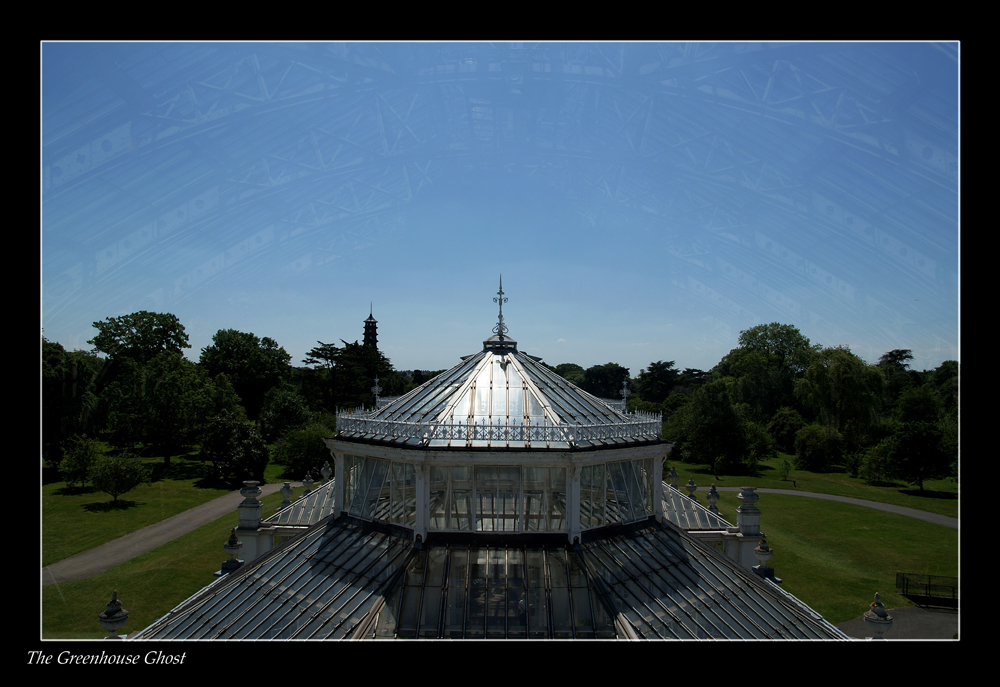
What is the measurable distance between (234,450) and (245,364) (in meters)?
25.1

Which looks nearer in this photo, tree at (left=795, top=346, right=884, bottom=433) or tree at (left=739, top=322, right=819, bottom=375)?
tree at (left=795, top=346, right=884, bottom=433)

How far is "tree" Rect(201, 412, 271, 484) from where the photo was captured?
43562 mm

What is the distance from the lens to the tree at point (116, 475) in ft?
108

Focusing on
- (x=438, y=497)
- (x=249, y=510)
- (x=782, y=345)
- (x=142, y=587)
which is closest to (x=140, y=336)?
(x=142, y=587)

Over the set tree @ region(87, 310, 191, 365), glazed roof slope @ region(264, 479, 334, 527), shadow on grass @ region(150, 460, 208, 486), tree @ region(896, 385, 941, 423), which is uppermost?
tree @ region(87, 310, 191, 365)

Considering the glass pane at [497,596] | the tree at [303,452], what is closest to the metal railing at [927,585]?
the glass pane at [497,596]

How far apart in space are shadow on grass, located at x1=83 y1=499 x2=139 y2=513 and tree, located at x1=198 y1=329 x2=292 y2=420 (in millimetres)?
30750

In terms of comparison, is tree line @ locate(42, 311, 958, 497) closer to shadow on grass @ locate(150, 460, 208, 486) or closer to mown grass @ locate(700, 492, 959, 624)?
shadow on grass @ locate(150, 460, 208, 486)

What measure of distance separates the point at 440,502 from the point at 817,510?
35.7 m

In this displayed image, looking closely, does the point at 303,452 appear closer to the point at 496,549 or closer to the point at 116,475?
the point at 116,475

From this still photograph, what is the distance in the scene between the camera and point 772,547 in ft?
99.3

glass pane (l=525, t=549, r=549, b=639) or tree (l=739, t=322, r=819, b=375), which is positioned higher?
tree (l=739, t=322, r=819, b=375)

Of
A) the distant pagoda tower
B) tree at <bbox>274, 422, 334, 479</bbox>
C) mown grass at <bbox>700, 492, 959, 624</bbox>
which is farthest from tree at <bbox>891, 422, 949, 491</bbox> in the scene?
the distant pagoda tower
